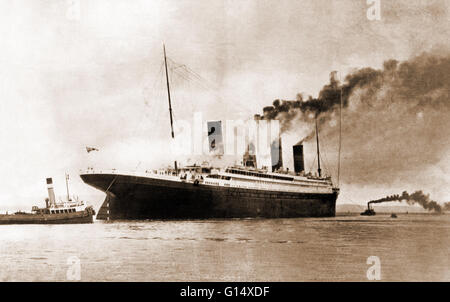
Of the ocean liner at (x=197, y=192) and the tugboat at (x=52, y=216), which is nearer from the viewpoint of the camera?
the ocean liner at (x=197, y=192)

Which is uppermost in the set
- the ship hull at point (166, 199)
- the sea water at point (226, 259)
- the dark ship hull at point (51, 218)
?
the ship hull at point (166, 199)

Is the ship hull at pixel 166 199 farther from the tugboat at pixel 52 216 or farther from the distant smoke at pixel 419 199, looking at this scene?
the distant smoke at pixel 419 199

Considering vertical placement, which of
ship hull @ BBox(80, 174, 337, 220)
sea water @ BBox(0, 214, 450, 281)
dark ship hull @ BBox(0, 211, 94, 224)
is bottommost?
sea water @ BBox(0, 214, 450, 281)

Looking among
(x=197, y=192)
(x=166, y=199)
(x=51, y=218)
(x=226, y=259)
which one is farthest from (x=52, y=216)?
(x=226, y=259)

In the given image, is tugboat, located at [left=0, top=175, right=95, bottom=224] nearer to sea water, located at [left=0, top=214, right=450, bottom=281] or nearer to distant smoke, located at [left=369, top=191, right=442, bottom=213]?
sea water, located at [left=0, top=214, right=450, bottom=281]

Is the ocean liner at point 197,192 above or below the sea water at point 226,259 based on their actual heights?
above

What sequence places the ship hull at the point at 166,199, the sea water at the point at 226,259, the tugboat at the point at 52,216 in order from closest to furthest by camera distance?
the sea water at the point at 226,259
the ship hull at the point at 166,199
the tugboat at the point at 52,216

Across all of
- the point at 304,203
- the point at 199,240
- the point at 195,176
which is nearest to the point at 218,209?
the point at 195,176

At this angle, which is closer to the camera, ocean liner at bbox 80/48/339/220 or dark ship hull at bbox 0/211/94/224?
ocean liner at bbox 80/48/339/220

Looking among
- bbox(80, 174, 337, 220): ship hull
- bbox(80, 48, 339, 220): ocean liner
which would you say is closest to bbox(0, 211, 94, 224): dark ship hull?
bbox(80, 48, 339, 220): ocean liner

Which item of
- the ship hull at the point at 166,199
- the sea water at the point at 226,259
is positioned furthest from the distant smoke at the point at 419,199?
the ship hull at the point at 166,199
